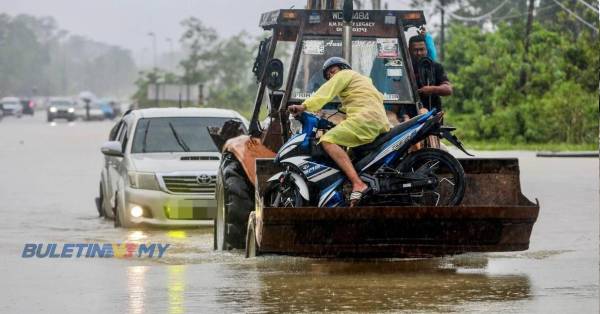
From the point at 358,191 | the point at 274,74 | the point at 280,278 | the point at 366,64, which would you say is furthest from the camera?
the point at 366,64

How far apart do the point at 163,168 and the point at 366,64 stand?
456 centimetres

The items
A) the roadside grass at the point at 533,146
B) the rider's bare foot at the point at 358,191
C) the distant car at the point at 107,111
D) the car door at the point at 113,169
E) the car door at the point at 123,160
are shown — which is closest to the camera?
the rider's bare foot at the point at 358,191

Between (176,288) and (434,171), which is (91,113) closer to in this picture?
(434,171)

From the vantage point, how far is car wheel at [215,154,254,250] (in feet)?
49.9

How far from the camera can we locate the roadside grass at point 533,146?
153 feet

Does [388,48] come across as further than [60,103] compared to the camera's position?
No

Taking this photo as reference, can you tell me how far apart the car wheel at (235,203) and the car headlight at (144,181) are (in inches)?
135

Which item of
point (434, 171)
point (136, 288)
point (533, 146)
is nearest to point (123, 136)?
point (434, 171)

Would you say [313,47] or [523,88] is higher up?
[313,47]

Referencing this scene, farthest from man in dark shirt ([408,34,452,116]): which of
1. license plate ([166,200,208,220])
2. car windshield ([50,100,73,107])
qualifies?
car windshield ([50,100,73,107])

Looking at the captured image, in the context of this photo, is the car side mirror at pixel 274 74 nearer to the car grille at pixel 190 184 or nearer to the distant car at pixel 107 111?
the car grille at pixel 190 184

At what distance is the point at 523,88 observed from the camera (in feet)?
181

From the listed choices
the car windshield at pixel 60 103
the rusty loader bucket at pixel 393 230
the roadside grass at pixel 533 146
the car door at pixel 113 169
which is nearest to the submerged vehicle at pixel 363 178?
the rusty loader bucket at pixel 393 230

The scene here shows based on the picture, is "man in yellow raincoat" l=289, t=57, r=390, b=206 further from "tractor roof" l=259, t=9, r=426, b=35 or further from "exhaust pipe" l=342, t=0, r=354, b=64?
"tractor roof" l=259, t=9, r=426, b=35
